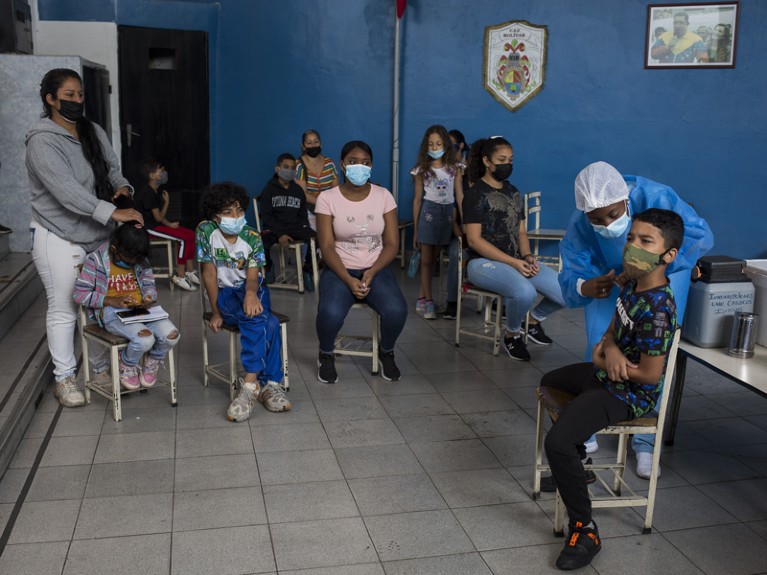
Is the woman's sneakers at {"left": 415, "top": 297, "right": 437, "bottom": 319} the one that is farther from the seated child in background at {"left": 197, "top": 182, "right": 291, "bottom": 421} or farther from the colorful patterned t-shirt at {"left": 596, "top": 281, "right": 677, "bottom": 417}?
the colorful patterned t-shirt at {"left": 596, "top": 281, "right": 677, "bottom": 417}

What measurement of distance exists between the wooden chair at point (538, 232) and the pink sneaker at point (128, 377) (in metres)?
3.53

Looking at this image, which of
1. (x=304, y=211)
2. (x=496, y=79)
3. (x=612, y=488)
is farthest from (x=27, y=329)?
(x=496, y=79)

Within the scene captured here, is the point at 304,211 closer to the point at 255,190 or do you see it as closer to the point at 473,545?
the point at 255,190

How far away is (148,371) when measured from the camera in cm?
426

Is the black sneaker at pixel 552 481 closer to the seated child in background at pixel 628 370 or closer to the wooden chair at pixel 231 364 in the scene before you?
the seated child in background at pixel 628 370

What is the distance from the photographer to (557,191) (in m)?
7.66

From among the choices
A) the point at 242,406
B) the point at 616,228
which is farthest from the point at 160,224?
the point at 616,228

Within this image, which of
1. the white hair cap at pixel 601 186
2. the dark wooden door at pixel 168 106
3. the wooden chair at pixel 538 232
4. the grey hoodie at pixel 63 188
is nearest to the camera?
the white hair cap at pixel 601 186

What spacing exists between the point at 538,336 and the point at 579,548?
278 centimetres

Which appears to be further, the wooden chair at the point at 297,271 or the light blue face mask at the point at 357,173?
the wooden chair at the point at 297,271

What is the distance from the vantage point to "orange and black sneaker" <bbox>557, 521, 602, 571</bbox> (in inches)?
107

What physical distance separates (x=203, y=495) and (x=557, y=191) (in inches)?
210

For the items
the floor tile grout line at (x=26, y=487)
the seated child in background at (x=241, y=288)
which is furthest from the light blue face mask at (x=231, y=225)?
the floor tile grout line at (x=26, y=487)

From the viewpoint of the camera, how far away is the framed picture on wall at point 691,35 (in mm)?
7160
